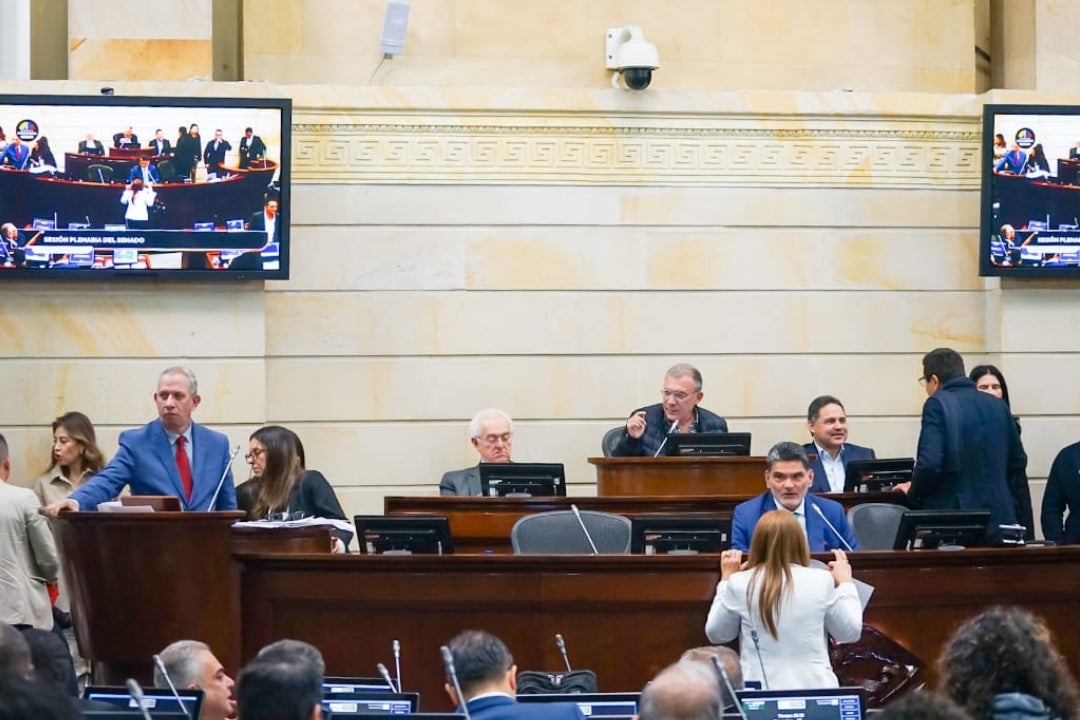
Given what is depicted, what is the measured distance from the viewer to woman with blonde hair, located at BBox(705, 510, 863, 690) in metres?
6.13

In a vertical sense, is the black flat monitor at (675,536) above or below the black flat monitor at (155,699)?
above

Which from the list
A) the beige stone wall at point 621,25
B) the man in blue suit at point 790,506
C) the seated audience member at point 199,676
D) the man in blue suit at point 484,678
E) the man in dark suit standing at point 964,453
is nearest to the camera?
the man in blue suit at point 484,678

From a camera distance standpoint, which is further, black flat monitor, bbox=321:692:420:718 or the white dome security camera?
the white dome security camera

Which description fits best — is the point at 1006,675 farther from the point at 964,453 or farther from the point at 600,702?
the point at 964,453

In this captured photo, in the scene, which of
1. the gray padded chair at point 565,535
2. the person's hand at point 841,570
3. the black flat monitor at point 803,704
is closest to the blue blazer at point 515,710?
the black flat monitor at point 803,704

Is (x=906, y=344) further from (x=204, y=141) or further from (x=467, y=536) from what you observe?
(x=204, y=141)

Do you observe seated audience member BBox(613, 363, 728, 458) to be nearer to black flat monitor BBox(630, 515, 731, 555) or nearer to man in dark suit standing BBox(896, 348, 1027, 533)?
man in dark suit standing BBox(896, 348, 1027, 533)

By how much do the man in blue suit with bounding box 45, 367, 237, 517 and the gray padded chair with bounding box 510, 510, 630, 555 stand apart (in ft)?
4.41

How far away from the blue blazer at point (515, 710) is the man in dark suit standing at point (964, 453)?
167 inches

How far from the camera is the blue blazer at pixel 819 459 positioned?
32.2 feet

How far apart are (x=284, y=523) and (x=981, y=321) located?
19.2ft

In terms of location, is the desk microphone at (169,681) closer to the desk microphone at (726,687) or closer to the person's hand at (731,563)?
the desk microphone at (726,687)

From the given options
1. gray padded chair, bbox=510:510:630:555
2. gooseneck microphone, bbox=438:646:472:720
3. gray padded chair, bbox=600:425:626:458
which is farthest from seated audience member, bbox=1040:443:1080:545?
gooseneck microphone, bbox=438:646:472:720

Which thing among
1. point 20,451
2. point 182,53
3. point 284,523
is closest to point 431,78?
point 182,53
